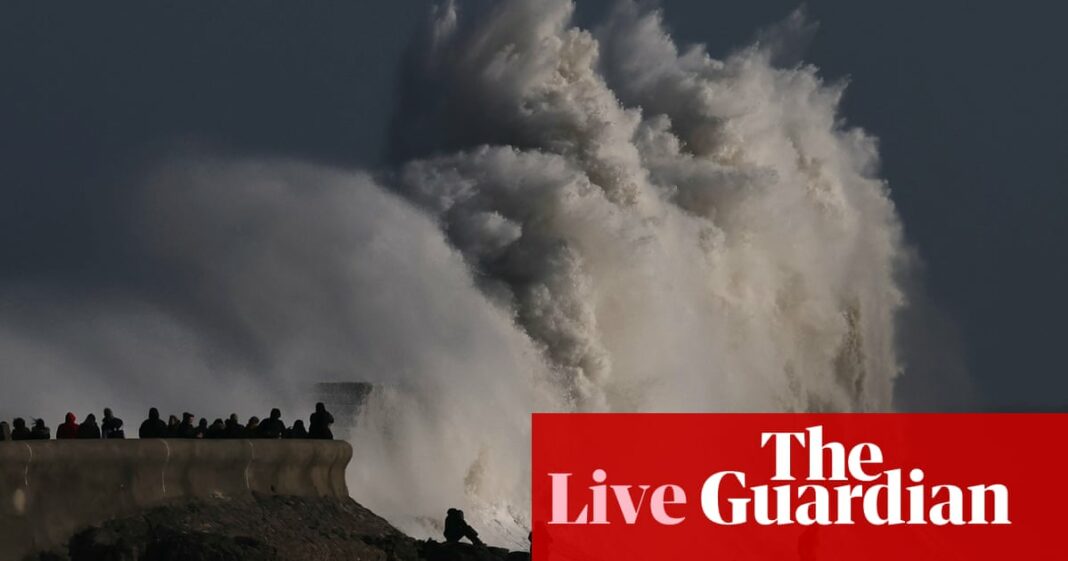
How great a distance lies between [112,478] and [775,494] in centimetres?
1469

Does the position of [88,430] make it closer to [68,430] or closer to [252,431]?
[68,430]

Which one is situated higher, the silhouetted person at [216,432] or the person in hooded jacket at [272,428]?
the person in hooded jacket at [272,428]

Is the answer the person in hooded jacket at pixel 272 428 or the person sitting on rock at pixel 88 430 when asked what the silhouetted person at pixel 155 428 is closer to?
the person sitting on rock at pixel 88 430

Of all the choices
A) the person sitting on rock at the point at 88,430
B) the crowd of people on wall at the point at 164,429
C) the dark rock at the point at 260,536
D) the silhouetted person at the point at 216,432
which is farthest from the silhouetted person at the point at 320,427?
the person sitting on rock at the point at 88,430

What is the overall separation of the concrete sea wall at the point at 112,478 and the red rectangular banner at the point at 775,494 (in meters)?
3.79

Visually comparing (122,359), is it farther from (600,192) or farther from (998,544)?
(998,544)

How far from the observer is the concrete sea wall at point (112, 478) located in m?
21.3

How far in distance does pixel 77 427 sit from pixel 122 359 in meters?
16.3

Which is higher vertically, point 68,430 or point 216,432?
point 216,432

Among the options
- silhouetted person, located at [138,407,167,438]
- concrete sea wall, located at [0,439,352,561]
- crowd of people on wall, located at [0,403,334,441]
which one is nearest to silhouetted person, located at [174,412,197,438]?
crowd of people on wall, located at [0,403,334,441]

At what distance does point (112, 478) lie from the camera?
22375 millimetres

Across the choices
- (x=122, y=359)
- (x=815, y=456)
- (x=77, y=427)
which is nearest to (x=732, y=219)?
(x=122, y=359)

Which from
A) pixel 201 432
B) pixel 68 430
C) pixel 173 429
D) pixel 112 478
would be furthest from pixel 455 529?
pixel 112 478

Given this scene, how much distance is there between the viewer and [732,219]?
2340 inches
